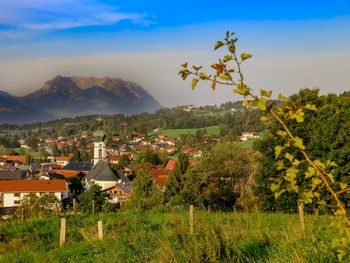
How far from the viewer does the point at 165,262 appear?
453 cm

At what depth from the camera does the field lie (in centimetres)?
476

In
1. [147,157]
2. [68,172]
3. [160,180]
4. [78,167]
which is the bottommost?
[68,172]

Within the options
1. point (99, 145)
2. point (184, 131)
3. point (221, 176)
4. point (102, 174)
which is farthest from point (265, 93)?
point (184, 131)

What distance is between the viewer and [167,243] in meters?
4.87

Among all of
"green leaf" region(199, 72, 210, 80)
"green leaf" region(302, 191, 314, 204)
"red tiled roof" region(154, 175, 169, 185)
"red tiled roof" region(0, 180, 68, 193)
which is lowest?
"red tiled roof" region(0, 180, 68, 193)

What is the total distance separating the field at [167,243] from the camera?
4.76 meters

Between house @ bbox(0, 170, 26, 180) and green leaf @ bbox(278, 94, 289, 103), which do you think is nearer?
green leaf @ bbox(278, 94, 289, 103)

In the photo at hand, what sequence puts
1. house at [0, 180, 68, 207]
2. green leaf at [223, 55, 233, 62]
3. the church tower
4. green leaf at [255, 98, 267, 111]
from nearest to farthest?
green leaf at [255, 98, 267, 111], green leaf at [223, 55, 233, 62], house at [0, 180, 68, 207], the church tower

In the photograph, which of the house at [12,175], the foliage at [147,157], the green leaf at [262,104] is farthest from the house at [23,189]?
the green leaf at [262,104]

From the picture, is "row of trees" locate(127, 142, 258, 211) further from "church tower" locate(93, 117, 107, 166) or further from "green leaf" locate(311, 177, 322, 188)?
"church tower" locate(93, 117, 107, 166)

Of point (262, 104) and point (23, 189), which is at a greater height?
point (262, 104)

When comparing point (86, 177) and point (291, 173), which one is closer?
point (291, 173)

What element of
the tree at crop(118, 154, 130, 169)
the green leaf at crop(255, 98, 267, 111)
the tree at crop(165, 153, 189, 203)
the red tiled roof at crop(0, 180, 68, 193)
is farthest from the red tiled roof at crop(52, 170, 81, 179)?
the green leaf at crop(255, 98, 267, 111)

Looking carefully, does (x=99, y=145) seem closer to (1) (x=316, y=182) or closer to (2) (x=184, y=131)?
(2) (x=184, y=131)
